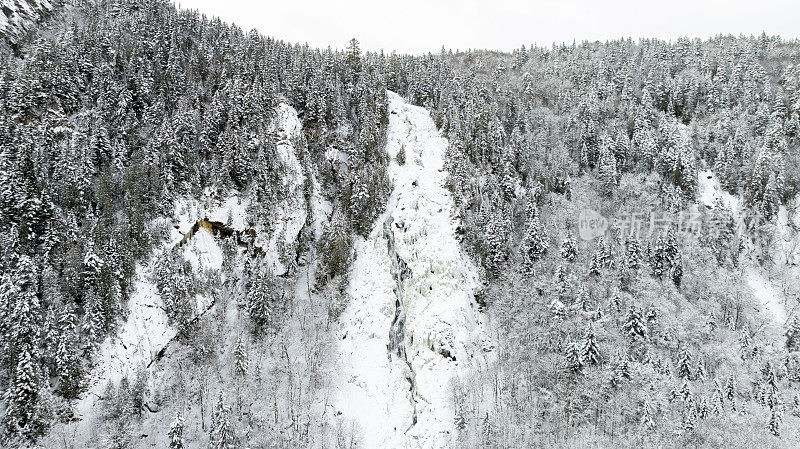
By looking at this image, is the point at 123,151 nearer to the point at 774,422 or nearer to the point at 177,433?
the point at 177,433

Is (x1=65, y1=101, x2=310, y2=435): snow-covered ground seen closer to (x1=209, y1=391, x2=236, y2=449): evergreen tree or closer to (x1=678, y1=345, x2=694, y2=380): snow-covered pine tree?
(x1=209, y1=391, x2=236, y2=449): evergreen tree

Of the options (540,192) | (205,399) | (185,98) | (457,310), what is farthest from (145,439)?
(540,192)

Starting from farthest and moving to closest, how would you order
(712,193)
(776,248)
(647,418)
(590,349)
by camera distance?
(712,193)
(776,248)
(590,349)
(647,418)

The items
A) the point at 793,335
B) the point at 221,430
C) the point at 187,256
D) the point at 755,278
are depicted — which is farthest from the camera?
the point at 755,278

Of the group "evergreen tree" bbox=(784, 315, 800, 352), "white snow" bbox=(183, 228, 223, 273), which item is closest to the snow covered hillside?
"white snow" bbox=(183, 228, 223, 273)

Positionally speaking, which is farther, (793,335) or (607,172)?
(607,172)

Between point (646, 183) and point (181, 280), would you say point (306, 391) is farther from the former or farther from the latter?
point (646, 183)

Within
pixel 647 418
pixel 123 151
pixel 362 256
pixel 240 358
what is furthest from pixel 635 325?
pixel 123 151
